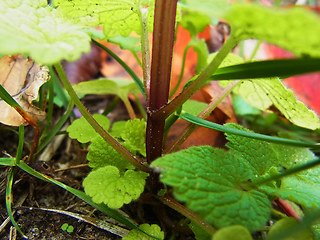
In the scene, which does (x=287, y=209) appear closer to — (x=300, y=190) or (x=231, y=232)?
(x=300, y=190)

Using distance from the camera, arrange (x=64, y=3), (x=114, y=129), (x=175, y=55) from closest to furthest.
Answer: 1. (x=64, y=3)
2. (x=114, y=129)
3. (x=175, y=55)

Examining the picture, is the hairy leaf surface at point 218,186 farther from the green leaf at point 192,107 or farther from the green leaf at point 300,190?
the green leaf at point 192,107

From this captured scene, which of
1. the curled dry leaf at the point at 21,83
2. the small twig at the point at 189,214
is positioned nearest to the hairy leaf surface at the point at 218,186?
the small twig at the point at 189,214

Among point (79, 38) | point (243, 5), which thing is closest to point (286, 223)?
point (243, 5)

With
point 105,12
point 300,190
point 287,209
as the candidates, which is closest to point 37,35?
point 105,12

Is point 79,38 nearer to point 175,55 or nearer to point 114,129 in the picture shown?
point 114,129

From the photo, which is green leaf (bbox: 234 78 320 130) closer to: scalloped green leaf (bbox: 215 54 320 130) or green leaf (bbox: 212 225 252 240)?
scalloped green leaf (bbox: 215 54 320 130)
